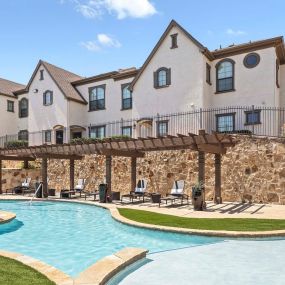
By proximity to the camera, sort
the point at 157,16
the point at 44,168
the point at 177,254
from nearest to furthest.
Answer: the point at 177,254, the point at 157,16, the point at 44,168

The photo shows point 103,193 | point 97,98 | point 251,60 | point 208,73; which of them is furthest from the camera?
point 97,98

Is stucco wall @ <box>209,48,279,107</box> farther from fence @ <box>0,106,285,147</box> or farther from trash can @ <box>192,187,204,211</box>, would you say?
trash can @ <box>192,187,204,211</box>

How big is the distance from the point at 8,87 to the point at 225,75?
87.3 feet

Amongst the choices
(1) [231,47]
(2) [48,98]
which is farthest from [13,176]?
(1) [231,47]

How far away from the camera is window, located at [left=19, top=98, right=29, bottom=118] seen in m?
36.8

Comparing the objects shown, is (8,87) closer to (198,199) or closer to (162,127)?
(162,127)

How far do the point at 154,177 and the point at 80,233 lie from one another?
480 inches

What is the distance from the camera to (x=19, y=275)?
5824 millimetres

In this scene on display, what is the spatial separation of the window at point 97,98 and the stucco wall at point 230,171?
6.61 meters

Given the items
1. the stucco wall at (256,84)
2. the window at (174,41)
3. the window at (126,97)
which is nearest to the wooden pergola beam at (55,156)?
the window at (126,97)

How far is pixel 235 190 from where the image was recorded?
1867cm

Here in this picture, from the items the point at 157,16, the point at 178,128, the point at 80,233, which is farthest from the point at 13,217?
the point at 178,128

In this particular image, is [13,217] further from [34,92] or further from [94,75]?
[34,92]

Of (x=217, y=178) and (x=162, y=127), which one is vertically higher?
(x=162, y=127)
